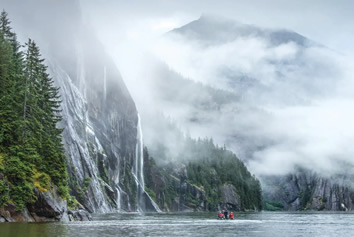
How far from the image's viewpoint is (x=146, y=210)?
164 m

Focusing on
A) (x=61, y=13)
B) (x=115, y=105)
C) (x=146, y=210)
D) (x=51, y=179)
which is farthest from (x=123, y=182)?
(x=51, y=179)

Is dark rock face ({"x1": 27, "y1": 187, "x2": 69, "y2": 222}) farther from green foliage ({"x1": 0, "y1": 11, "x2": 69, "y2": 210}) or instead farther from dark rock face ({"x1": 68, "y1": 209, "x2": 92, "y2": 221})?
dark rock face ({"x1": 68, "y1": 209, "x2": 92, "y2": 221})

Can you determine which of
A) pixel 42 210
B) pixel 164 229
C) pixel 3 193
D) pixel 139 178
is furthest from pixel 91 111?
pixel 3 193

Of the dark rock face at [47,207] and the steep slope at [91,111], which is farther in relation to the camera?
the steep slope at [91,111]

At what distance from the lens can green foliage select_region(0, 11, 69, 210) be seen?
2016 inches

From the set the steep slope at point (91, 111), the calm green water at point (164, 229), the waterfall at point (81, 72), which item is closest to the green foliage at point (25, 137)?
the calm green water at point (164, 229)

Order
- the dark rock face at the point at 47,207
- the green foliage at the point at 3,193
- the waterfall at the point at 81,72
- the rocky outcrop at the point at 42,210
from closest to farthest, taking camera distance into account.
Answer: the green foliage at the point at 3,193 < the rocky outcrop at the point at 42,210 < the dark rock face at the point at 47,207 < the waterfall at the point at 81,72

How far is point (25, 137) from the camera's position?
5678 centimetres

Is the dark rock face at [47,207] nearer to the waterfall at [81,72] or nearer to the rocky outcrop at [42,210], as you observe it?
the rocky outcrop at [42,210]

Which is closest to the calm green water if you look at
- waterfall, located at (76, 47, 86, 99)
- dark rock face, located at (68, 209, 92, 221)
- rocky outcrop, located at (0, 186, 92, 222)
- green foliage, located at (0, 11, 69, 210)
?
dark rock face, located at (68, 209, 92, 221)

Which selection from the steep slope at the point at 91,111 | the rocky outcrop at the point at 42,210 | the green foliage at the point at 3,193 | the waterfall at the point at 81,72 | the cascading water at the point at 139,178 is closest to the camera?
the green foliage at the point at 3,193

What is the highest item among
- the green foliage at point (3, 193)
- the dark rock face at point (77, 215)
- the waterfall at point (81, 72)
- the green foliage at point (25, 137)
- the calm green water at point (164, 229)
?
the waterfall at point (81, 72)

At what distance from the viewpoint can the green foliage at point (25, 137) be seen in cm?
5122

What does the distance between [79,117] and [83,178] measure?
27.4 m
